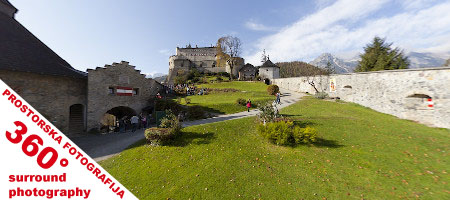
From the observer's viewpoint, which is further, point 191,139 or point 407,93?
point 407,93

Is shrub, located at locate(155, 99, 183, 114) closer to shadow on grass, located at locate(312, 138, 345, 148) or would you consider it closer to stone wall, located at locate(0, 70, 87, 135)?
stone wall, located at locate(0, 70, 87, 135)

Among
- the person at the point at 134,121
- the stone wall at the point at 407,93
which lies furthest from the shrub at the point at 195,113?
the stone wall at the point at 407,93

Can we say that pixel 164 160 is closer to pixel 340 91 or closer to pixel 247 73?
pixel 340 91

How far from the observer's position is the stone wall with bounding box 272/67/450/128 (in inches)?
468

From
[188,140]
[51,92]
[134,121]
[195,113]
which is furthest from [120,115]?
[188,140]

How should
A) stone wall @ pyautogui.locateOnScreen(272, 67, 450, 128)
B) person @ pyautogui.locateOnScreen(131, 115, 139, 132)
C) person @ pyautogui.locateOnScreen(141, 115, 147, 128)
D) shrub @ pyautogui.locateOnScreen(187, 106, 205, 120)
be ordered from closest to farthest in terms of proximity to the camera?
stone wall @ pyautogui.locateOnScreen(272, 67, 450, 128)
person @ pyautogui.locateOnScreen(131, 115, 139, 132)
person @ pyautogui.locateOnScreen(141, 115, 147, 128)
shrub @ pyautogui.locateOnScreen(187, 106, 205, 120)

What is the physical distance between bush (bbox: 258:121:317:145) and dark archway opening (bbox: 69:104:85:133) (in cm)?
1775

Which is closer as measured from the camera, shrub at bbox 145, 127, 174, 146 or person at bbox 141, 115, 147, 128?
shrub at bbox 145, 127, 174, 146

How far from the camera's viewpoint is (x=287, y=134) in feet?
29.9

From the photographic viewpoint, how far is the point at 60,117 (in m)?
14.0

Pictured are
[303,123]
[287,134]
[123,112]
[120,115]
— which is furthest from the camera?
[120,115]

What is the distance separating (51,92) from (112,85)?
4462mm

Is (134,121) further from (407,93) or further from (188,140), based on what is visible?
(407,93)

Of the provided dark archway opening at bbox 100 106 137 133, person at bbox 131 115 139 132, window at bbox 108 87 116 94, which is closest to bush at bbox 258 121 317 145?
person at bbox 131 115 139 132
